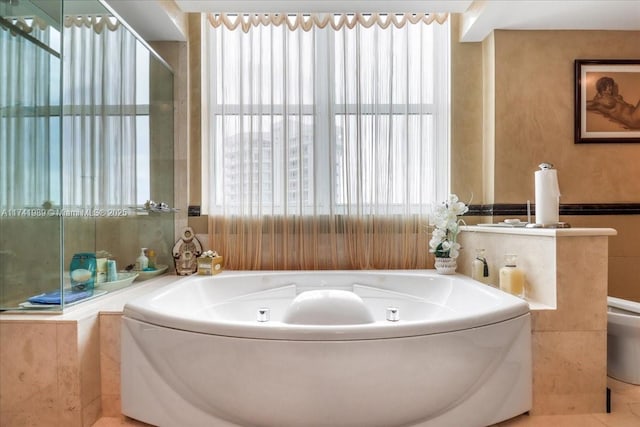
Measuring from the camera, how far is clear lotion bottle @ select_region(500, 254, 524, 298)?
1.61 meters

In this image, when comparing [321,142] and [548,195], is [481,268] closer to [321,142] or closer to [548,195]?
[548,195]

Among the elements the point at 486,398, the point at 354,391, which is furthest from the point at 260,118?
the point at 486,398

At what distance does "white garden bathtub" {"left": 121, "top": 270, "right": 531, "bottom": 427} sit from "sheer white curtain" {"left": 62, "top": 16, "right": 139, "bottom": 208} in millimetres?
726

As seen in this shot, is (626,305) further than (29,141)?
Yes

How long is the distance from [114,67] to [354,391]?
77.4 inches

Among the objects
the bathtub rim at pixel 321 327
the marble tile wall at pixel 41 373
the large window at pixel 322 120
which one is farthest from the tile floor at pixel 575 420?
the large window at pixel 322 120

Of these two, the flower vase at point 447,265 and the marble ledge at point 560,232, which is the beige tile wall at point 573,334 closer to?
the marble ledge at point 560,232

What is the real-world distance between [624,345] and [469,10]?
6.73ft

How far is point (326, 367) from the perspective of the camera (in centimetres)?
115

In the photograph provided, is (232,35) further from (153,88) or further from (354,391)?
(354,391)

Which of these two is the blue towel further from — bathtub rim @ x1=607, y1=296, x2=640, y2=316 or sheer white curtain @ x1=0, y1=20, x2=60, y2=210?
bathtub rim @ x1=607, y1=296, x2=640, y2=316

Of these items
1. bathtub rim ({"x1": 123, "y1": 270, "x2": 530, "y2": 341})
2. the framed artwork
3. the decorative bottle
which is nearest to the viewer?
bathtub rim ({"x1": 123, "y1": 270, "x2": 530, "y2": 341})

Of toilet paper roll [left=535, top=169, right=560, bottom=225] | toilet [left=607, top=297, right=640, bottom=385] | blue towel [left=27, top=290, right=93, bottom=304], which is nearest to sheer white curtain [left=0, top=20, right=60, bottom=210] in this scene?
blue towel [left=27, top=290, right=93, bottom=304]

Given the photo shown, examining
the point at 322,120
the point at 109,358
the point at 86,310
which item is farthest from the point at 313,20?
the point at 109,358
